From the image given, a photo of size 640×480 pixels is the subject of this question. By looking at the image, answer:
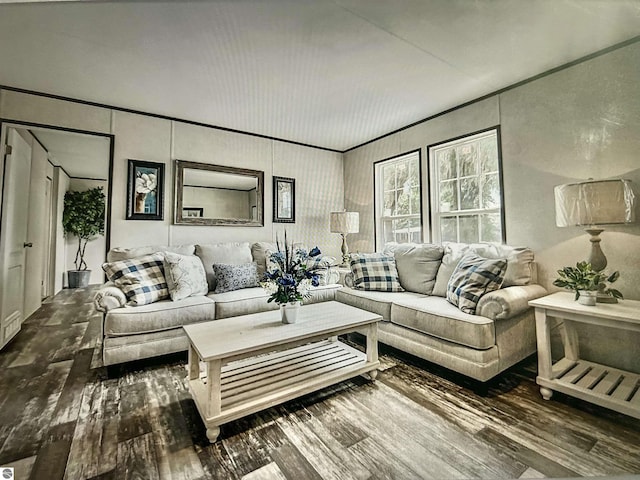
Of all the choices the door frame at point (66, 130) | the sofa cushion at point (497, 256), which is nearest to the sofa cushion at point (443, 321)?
the sofa cushion at point (497, 256)

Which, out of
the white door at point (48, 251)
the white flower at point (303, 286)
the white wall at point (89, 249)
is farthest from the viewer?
the white wall at point (89, 249)

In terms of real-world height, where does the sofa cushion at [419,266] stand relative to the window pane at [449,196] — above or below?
below

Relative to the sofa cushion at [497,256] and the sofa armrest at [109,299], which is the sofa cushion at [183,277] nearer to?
the sofa armrest at [109,299]

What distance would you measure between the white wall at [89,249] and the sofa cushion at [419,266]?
19.3 ft

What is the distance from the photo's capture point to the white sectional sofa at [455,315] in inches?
67.4

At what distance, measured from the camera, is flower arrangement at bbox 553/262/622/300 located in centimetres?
152

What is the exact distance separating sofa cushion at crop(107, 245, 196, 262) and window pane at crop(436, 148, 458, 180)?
2.79m

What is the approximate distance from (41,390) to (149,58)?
2.33 m

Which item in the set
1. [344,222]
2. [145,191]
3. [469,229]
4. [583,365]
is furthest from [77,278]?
[583,365]

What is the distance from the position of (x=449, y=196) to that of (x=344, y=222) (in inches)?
50.3

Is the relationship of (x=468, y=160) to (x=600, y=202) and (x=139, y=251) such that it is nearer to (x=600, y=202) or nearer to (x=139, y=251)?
(x=600, y=202)

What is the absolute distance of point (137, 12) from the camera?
59.9 inches

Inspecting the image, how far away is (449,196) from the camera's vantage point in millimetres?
2918

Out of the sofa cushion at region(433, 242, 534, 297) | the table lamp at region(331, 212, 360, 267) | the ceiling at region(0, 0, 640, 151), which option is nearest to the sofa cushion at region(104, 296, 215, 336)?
the ceiling at region(0, 0, 640, 151)
